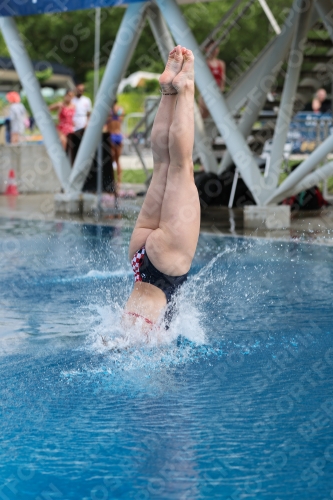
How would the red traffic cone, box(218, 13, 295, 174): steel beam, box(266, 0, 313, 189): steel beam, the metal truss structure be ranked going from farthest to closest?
the red traffic cone
box(218, 13, 295, 174): steel beam
box(266, 0, 313, 189): steel beam
the metal truss structure

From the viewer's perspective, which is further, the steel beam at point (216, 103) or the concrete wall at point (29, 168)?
the concrete wall at point (29, 168)

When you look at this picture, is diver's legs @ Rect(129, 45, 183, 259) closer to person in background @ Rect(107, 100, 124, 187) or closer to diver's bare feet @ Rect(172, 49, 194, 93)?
diver's bare feet @ Rect(172, 49, 194, 93)

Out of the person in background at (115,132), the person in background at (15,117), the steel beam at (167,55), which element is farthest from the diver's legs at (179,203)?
the person in background at (15,117)

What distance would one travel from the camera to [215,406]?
416 cm

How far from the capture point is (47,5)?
12.5m

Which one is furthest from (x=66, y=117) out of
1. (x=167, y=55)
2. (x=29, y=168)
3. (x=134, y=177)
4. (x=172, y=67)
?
(x=172, y=67)

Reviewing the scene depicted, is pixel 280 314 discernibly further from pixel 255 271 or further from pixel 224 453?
pixel 224 453

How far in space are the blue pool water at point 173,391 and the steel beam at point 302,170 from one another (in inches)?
125

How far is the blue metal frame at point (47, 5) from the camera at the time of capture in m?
11.7

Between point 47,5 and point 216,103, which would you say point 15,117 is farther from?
point 216,103

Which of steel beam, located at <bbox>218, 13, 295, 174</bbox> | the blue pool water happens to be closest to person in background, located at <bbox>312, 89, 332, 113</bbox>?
steel beam, located at <bbox>218, 13, 295, 174</bbox>

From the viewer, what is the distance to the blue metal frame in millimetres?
11684

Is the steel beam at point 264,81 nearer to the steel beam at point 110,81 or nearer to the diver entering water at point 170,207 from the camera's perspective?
the steel beam at point 110,81

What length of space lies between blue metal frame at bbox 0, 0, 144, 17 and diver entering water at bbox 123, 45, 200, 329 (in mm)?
6791
